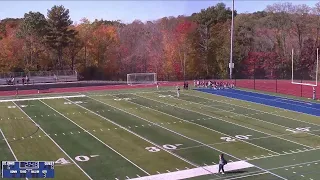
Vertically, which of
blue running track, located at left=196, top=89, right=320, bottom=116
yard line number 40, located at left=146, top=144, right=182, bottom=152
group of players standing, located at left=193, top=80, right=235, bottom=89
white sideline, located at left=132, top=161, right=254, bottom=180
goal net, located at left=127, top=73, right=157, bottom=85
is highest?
goal net, located at left=127, top=73, right=157, bottom=85

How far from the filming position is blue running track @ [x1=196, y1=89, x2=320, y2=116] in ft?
108

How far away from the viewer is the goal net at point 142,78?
2093 inches

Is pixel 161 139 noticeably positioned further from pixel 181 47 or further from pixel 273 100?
pixel 181 47

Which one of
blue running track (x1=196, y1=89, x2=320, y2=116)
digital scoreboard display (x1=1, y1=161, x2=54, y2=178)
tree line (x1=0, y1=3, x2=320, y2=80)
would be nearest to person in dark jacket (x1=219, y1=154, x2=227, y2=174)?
digital scoreboard display (x1=1, y1=161, x2=54, y2=178)

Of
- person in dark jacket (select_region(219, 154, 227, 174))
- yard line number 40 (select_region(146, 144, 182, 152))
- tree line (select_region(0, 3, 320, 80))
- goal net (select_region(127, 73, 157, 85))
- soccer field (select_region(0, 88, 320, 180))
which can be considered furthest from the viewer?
tree line (select_region(0, 3, 320, 80))

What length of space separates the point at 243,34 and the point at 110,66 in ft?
68.5

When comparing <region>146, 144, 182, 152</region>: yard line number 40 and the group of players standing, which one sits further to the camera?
the group of players standing

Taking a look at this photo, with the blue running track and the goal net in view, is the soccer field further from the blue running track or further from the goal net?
the goal net

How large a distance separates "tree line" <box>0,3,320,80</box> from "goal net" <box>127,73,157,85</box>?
6728 millimetres

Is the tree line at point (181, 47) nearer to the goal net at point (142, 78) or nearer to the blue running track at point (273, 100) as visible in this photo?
the goal net at point (142, 78)

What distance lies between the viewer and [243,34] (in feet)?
215

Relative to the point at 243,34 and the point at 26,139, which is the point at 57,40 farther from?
the point at 26,139

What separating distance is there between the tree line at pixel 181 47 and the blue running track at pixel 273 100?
1648cm

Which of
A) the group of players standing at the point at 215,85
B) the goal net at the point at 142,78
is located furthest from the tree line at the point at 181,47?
the group of players standing at the point at 215,85
